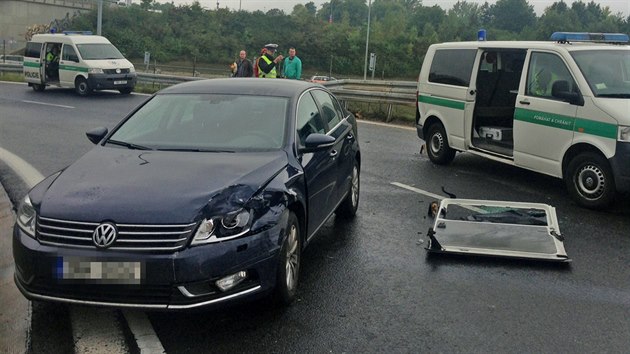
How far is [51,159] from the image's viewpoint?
1007 centimetres

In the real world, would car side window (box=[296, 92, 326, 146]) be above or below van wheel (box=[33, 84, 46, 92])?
above

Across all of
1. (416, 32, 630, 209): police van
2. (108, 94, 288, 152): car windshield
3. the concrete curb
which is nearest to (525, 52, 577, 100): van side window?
(416, 32, 630, 209): police van

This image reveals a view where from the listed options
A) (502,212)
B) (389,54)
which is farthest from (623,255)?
(389,54)

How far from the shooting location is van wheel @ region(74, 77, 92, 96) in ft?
70.7

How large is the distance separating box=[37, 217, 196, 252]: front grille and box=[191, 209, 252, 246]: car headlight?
2.7 inches

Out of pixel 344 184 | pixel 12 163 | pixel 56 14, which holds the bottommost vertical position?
pixel 12 163

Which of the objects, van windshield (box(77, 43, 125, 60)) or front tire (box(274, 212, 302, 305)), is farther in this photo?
van windshield (box(77, 43, 125, 60))

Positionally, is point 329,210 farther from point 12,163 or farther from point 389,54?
point 389,54

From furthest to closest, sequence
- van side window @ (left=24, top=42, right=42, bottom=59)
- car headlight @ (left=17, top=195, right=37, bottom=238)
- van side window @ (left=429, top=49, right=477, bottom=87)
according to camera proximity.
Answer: van side window @ (left=24, top=42, right=42, bottom=59), van side window @ (left=429, top=49, right=477, bottom=87), car headlight @ (left=17, top=195, right=37, bottom=238)

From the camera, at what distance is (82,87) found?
857 inches

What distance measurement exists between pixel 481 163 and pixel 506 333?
22.1ft

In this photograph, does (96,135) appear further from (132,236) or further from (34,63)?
(34,63)

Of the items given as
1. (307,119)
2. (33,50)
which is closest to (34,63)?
(33,50)

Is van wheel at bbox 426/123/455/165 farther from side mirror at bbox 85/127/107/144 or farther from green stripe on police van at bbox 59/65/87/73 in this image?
green stripe on police van at bbox 59/65/87/73
